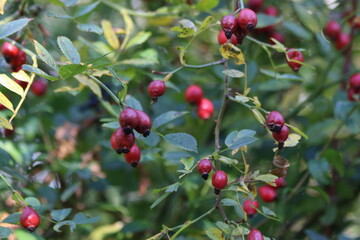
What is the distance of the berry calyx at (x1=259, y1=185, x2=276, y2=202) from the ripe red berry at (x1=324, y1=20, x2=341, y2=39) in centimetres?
68

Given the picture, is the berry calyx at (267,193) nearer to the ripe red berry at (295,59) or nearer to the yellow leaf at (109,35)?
the ripe red berry at (295,59)

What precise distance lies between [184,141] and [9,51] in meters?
0.48

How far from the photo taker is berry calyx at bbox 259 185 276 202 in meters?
1.50

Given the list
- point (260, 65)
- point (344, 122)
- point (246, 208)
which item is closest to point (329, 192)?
point (344, 122)

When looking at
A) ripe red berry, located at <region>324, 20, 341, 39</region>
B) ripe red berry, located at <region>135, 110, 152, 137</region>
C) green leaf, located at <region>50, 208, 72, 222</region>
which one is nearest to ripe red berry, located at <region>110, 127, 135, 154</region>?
ripe red berry, located at <region>135, 110, 152, 137</region>

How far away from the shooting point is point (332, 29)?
6.17 ft

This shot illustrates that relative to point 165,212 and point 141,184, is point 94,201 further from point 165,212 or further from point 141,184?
point 165,212

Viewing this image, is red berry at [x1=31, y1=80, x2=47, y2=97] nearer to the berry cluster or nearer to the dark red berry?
the berry cluster

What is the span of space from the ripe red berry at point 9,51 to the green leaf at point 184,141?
1.43 feet

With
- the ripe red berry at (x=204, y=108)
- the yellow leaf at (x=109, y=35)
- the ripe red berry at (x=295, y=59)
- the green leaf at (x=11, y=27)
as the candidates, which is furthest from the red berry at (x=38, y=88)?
the ripe red berry at (x=295, y=59)

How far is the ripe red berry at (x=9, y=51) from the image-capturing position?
126 cm

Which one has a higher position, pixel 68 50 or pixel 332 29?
pixel 68 50

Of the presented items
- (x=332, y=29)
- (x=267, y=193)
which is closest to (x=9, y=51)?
(x=267, y=193)

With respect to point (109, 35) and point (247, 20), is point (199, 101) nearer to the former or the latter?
point (109, 35)
